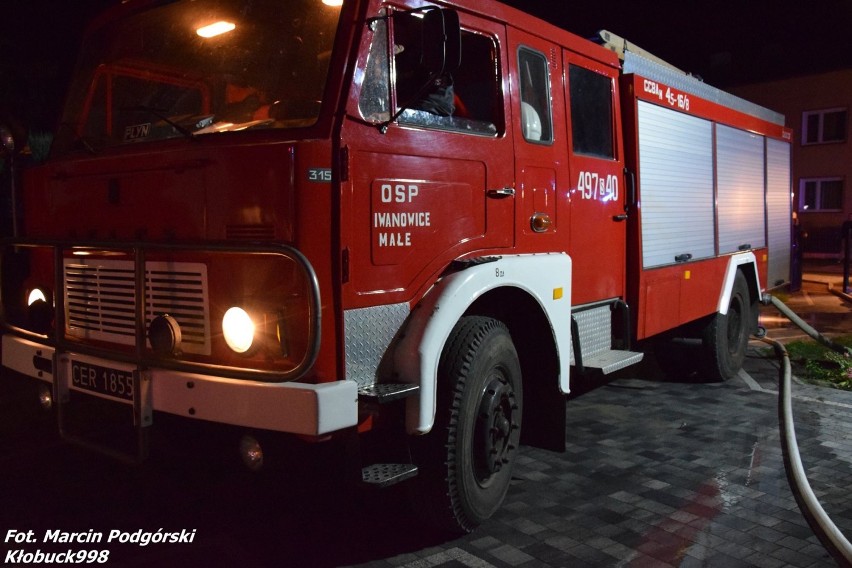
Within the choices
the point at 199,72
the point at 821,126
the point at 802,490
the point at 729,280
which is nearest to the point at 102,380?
the point at 199,72

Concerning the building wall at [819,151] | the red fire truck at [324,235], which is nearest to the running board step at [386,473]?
the red fire truck at [324,235]

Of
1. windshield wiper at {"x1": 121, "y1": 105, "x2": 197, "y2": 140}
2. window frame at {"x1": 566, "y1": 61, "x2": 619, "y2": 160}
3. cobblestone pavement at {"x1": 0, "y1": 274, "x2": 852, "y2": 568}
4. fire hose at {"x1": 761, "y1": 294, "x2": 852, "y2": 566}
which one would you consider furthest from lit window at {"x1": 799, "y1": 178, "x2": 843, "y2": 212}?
windshield wiper at {"x1": 121, "y1": 105, "x2": 197, "y2": 140}

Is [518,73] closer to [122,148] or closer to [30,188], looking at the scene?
[122,148]

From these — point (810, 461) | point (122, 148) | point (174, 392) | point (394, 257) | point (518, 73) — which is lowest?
point (810, 461)

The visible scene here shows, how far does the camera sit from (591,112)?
5023 mm

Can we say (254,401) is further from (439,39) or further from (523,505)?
(523,505)

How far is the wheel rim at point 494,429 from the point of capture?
3719 mm

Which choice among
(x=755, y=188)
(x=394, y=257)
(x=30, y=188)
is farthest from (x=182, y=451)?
(x=755, y=188)

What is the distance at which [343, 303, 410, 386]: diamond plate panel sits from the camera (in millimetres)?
3104

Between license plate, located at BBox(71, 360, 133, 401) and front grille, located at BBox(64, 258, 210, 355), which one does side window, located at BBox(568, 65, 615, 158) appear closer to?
front grille, located at BBox(64, 258, 210, 355)

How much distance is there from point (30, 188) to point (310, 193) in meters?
2.02

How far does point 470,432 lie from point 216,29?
2275 mm

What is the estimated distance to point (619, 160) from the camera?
5.33m

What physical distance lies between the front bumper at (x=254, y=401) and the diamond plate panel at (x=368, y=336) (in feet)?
0.57
